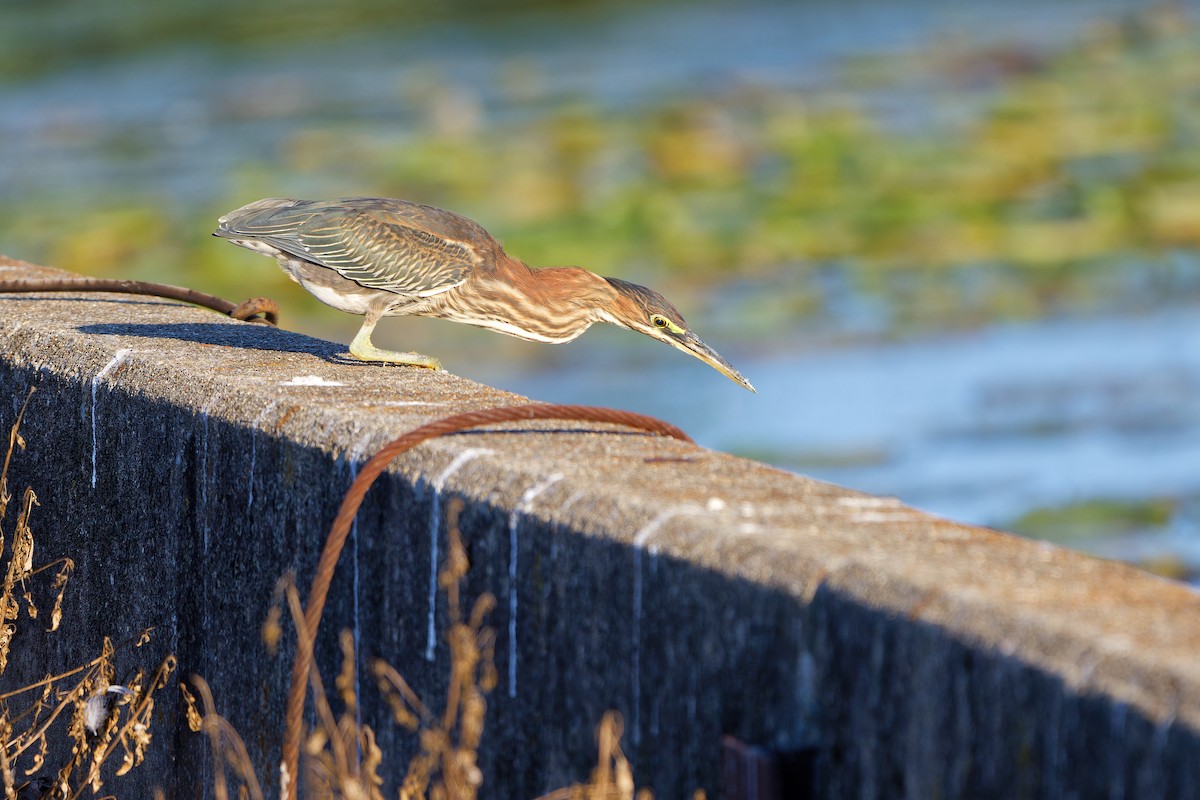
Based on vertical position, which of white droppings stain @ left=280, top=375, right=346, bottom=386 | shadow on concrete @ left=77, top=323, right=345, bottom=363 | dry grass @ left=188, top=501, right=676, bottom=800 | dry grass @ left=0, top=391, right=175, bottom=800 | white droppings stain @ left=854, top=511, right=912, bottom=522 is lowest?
dry grass @ left=0, top=391, right=175, bottom=800

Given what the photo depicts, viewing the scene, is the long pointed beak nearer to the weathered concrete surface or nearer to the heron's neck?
the heron's neck

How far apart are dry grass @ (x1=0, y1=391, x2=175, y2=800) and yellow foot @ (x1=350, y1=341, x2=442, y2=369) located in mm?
862

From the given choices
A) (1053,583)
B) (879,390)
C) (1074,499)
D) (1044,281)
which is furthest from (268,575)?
(1044,281)

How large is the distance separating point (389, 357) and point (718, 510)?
189 centimetres

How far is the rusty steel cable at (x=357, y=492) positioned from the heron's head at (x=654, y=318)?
165 centimetres

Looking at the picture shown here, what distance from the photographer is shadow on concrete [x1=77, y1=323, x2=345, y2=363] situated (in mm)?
4234

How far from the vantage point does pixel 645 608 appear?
2646 mm

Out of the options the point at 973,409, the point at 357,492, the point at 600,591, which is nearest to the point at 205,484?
the point at 357,492

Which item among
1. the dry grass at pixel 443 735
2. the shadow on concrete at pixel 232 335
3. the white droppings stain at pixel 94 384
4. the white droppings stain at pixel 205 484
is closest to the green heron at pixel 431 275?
the shadow on concrete at pixel 232 335

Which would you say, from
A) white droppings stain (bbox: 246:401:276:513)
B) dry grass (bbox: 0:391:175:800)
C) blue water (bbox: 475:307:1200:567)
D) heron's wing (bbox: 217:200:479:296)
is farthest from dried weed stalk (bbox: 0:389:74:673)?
blue water (bbox: 475:307:1200:567)

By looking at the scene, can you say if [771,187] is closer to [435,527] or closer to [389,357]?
[389,357]

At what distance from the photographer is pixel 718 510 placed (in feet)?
8.89

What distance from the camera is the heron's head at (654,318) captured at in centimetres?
495

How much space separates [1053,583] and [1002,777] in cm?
32
